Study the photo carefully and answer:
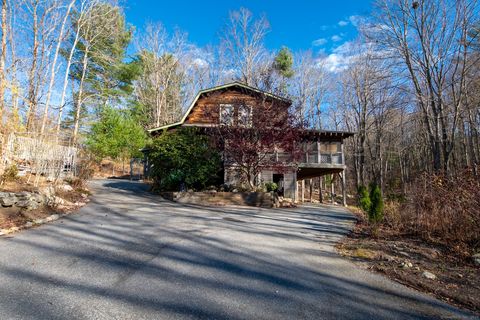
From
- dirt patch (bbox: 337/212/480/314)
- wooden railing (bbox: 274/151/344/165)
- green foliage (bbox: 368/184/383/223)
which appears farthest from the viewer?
wooden railing (bbox: 274/151/344/165)

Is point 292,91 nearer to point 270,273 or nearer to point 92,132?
point 92,132

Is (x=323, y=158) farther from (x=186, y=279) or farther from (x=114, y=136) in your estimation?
(x=114, y=136)

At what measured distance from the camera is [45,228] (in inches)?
233

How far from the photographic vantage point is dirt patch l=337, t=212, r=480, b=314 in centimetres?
326

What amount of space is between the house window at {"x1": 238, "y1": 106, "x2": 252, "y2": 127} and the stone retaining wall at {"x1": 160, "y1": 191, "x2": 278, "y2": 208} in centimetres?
338

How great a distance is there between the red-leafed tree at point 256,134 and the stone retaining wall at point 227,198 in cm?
96

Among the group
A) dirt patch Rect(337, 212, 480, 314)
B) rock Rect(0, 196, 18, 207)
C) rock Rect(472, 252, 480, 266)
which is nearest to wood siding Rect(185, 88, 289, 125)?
rock Rect(0, 196, 18, 207)

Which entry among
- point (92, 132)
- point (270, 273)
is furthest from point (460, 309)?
point (92, 132)

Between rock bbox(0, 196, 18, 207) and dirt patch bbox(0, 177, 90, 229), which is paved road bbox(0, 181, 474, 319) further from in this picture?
rock bbox(0, 196, 18, 207)

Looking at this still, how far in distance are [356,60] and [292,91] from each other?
736 cm

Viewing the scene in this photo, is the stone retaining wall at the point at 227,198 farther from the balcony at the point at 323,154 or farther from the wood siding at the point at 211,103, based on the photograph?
the balcony at the point at 323,154

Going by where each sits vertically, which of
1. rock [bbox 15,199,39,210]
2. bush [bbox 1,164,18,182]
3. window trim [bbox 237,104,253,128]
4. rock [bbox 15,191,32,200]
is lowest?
rock [bbox 15,199,39,210]

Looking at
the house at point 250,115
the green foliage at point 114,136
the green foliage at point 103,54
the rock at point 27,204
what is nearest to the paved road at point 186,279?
the rock at point 27,204

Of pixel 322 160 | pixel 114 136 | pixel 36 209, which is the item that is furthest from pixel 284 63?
pixel 36 209
